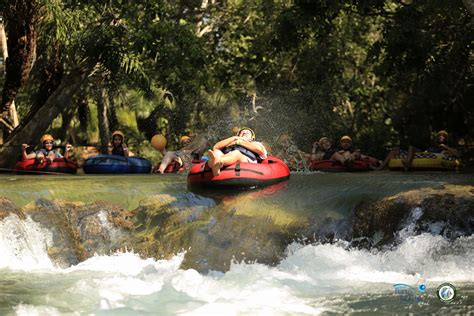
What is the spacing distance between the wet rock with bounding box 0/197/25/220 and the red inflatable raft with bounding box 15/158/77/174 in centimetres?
543

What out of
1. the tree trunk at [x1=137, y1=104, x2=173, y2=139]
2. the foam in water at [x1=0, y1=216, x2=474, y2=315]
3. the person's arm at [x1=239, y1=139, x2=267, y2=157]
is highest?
the tree trunk at [x1=137, y1=104, x2=173, y2=139]

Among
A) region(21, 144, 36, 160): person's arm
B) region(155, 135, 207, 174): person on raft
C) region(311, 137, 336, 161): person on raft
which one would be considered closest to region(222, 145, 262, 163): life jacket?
region(155, 135, 207, 174): person on raft

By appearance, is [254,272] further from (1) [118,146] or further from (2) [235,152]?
(1) [118,146]

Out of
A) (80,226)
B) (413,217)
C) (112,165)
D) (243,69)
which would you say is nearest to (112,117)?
(243,69)

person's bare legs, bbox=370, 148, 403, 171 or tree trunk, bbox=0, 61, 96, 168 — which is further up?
tree trunk, bbox=0, 61, 96, 168

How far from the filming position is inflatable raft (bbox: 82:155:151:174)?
52.3ft

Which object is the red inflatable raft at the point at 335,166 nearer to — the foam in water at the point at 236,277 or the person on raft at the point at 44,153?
the person on raft at the point at 44,153

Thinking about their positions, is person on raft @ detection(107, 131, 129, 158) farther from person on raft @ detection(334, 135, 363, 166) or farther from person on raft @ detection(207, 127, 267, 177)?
person on raft @ detection(207, 127, 267, 177)

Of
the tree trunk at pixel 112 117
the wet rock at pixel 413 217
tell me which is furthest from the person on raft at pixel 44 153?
the tree trunk at pixel 112 117

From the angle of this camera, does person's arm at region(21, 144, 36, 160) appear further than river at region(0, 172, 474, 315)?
Yes

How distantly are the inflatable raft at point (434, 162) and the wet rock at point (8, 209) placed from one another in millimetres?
8265

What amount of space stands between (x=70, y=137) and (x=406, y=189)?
17.8 metres

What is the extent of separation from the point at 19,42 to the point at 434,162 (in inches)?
333

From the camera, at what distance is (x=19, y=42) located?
16.3m
